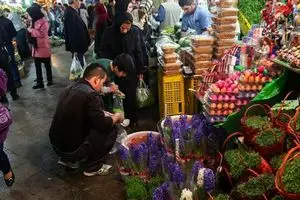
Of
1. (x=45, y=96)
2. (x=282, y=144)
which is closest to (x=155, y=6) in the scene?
(x=45, y=96)

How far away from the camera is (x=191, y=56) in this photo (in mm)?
4660

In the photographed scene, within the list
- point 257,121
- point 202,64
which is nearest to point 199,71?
point 202,64

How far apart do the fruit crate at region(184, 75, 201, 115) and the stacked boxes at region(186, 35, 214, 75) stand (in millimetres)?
123

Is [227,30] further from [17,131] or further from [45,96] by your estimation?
[45,96]

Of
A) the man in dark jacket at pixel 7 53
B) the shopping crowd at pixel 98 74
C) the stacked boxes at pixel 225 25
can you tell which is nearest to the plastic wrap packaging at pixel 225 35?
the stacked boxes at pixel 225 25

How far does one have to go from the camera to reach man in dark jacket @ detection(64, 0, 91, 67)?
22.1ft

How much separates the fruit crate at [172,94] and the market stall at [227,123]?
14mm

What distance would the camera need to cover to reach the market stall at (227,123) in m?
2.42

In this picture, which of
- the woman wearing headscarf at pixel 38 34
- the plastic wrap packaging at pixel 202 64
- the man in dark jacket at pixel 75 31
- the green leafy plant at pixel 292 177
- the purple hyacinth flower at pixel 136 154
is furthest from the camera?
the man in dark jacket at pixel 75 31

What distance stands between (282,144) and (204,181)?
0.64m

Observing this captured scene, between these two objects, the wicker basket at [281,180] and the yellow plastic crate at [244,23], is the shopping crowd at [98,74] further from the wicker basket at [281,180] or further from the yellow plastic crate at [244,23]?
the wicker basket at [281,180]

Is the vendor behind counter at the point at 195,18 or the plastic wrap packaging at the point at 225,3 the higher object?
the plastic wrap packaging at the point at 225,3

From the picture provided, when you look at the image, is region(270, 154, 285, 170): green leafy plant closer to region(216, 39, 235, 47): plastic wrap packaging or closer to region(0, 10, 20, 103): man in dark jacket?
region(216, 39, 235, 47): plastic wrap packaging

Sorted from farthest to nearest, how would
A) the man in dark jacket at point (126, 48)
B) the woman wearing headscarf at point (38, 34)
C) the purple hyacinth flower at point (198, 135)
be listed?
the woman wearing headscarf at point (38, 34) < the man in dark jacket at point (126, 48) < the purple hyacinth flower at point (198, 135)
